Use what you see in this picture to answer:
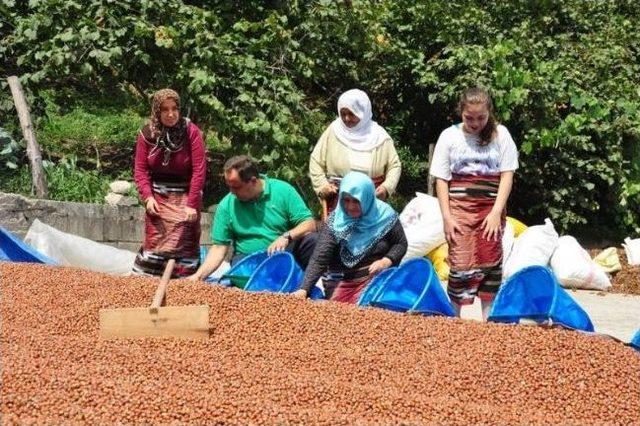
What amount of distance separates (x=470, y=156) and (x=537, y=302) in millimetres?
862

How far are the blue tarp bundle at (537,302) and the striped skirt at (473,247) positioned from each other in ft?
1.31

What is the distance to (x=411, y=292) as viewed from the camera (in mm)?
4789

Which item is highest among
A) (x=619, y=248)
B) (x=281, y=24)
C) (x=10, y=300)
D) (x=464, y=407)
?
(x=281, y=24)

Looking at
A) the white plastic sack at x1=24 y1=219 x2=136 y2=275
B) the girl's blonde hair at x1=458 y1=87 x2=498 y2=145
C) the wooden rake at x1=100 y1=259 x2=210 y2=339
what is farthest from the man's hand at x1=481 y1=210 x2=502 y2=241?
the white plastic sack at x1=24 y1=219 x2=136 y2=275

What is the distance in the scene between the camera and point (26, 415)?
10.3ft

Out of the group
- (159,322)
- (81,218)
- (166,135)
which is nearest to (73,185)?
(81,218)

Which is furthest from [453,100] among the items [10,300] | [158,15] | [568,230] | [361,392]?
[361,392]

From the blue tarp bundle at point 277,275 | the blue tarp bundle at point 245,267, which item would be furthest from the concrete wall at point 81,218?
the blue tarp bundle at point 277,275

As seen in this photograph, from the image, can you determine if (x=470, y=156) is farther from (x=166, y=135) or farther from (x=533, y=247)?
(x=533, y=247)

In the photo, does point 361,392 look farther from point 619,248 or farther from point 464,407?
point 619,248

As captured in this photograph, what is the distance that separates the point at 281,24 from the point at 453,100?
1.98m

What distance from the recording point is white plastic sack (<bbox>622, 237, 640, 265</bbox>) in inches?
359

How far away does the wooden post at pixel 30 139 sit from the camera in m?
7.82

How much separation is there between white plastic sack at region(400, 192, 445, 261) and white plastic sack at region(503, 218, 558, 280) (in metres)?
0.53
